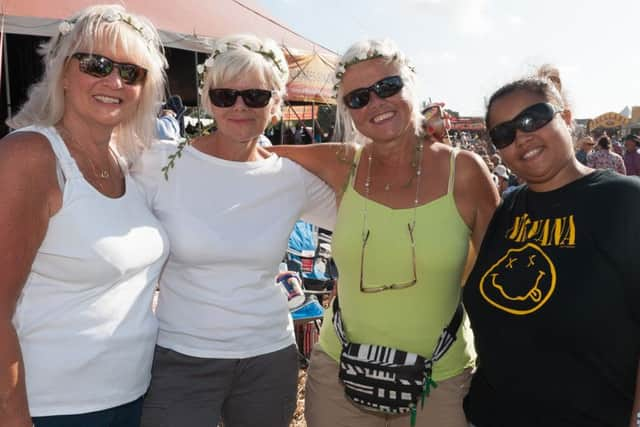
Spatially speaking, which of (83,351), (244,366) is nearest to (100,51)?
(83,351)

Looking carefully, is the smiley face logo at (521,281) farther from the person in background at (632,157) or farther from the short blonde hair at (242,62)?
the person in background at (632,157)

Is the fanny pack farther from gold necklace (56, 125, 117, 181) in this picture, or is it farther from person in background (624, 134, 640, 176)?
person in background (624, 134, 640, 176)

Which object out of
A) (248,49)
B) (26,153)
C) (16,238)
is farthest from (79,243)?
(248,49)

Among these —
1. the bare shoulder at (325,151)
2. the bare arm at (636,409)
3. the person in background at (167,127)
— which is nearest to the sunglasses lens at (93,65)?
the bare shoulder at (325,151)

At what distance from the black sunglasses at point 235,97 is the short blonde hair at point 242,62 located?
0.04 m

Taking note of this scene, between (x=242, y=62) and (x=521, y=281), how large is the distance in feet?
4.67

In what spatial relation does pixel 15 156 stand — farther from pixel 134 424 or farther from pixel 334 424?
pixel 334 424

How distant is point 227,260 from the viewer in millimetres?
2102

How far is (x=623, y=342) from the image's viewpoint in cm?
157

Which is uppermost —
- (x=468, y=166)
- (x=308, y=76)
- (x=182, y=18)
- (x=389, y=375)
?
(x=182, y=18)

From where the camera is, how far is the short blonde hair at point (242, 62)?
7.33 feet

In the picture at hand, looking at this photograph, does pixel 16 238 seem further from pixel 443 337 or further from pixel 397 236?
pixel 443 337

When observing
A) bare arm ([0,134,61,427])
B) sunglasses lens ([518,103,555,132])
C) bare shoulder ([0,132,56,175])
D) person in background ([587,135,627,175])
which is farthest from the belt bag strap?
person in background ([587,135,627,175])

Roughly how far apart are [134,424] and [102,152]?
1.02m
